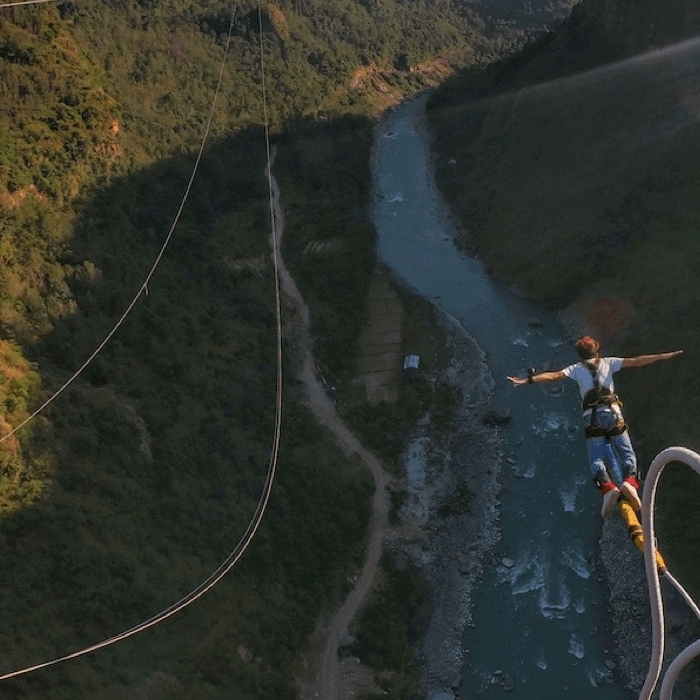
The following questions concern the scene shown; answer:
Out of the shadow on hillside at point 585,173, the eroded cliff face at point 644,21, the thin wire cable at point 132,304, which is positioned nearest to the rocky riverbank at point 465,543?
the shadow on hillside at point 585,173

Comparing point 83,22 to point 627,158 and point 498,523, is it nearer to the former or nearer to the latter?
point 627,158

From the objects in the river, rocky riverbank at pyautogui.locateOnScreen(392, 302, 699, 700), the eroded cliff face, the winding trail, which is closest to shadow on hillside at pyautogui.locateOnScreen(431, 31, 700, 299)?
the eroded cliff face

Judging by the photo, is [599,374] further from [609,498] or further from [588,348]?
[609,498]

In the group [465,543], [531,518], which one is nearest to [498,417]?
[531,518]

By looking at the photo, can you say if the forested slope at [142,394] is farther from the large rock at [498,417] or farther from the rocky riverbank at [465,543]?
the large rock at [498,417]

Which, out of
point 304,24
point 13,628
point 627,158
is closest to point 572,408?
point 627,158

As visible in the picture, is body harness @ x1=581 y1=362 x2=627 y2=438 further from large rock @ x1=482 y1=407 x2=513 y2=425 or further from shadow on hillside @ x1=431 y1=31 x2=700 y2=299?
shadow on hillside @ x1=431 y1=31 x2=700 y2=299

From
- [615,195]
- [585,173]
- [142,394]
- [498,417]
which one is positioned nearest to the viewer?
[142,394]
